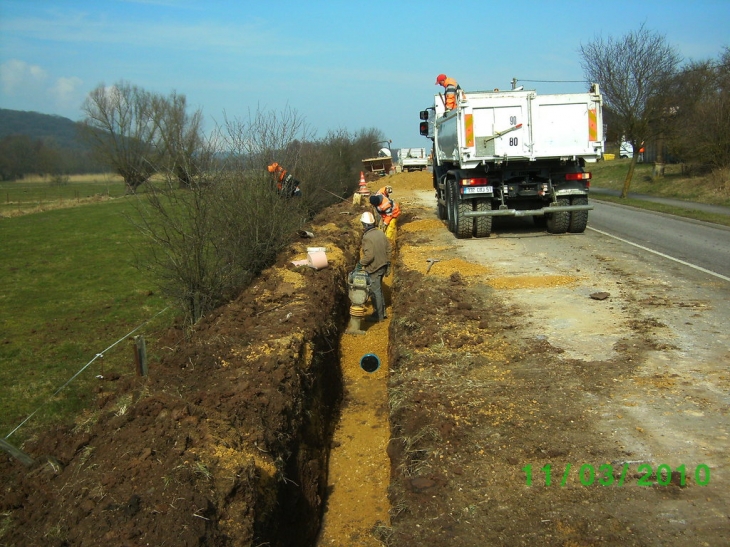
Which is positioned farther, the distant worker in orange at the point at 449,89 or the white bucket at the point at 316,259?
the distant worker in orange at the point at 449,89

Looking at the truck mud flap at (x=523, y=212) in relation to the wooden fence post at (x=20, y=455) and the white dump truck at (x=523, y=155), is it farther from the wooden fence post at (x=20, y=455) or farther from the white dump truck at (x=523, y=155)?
the wooden fence post at (x=20, y=455)

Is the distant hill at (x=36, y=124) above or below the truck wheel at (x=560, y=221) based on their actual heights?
→ above

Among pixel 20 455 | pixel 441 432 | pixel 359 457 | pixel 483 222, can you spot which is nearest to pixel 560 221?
pixel 483 222

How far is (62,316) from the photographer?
33.0 feet

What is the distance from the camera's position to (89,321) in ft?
32.2

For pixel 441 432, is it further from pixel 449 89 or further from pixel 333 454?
pixel 449 89

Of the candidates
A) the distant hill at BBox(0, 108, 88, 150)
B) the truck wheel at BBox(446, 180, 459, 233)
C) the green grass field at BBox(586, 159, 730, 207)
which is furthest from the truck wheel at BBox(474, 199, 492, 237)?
the distant hill at BBox(0, 108, 88, 150)

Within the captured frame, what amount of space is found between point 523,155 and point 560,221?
Result: 1996 millimetres

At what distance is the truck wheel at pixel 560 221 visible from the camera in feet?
43.6

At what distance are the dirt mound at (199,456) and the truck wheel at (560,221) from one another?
7917mm

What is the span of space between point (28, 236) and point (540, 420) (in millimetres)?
19675

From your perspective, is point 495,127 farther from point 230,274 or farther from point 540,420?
point 540,420

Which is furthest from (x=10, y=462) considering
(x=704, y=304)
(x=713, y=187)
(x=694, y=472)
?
(x=713, y=187)
